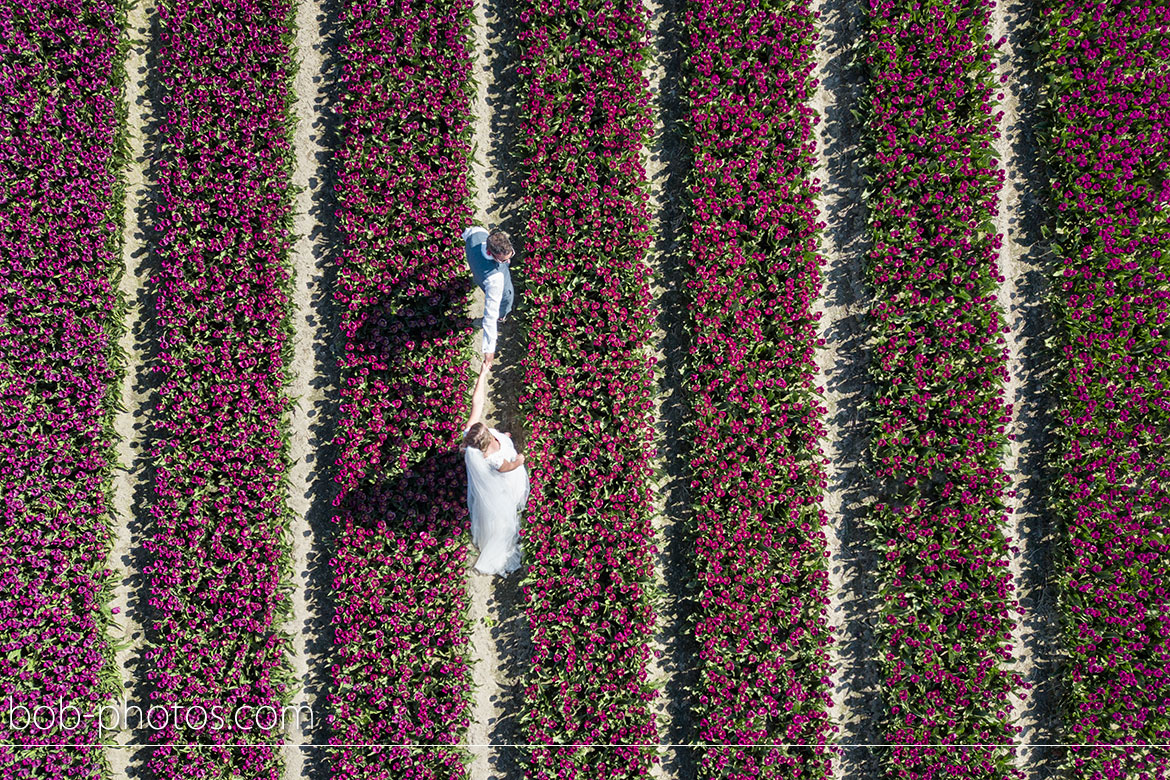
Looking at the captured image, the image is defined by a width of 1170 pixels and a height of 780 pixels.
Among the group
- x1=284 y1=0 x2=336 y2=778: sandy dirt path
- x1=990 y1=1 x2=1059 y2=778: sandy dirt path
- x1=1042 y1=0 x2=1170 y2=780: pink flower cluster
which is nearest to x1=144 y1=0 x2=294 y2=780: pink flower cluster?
x1=284 y1=0 x2=336 y2=778: sandy dirt path

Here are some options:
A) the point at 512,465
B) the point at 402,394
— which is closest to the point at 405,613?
the point at 512,465

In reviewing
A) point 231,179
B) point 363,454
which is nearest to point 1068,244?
point 363,454

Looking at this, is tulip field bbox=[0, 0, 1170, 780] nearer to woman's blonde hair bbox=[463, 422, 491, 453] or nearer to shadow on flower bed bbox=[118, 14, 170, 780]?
shadow on flower bed bbox=[118, 14, 170, 780]

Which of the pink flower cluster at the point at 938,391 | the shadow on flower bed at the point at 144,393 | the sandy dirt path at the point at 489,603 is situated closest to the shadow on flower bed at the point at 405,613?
the sandy dirt path at the point at 489,603

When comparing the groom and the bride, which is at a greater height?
the groom

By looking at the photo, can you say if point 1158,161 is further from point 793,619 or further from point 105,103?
point 105,103

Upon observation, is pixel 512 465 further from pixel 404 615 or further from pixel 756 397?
pixel 756 397
